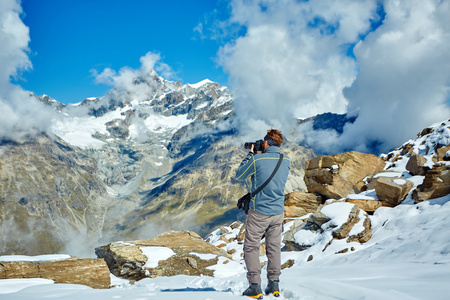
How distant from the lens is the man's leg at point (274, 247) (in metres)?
8.05

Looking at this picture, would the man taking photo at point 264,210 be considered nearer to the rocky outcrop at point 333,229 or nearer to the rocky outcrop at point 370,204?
→ the rocky outcrop at point 333,229

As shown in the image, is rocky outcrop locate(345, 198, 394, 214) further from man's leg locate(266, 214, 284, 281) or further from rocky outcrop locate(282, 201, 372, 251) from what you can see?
man's leg locate(266, 214, 284, 281)

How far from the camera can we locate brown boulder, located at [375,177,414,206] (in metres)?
21.1

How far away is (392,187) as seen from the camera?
69.6 ft

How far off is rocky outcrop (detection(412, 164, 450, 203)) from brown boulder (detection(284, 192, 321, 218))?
1048 cm

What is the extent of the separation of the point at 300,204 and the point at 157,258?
17.5 metres

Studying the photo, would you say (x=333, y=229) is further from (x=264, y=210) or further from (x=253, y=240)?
(x=264, y=210)

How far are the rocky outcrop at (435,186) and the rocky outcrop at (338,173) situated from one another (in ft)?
30.2

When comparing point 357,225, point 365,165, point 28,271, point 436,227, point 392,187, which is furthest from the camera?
point 365,165

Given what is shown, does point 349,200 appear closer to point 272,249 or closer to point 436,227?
point 436,227

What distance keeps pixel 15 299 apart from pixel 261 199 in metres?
6.84

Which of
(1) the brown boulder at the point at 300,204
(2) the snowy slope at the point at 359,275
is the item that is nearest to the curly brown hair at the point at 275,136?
(2) the snowy slope at the point at 359,275

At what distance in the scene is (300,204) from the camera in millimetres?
29453

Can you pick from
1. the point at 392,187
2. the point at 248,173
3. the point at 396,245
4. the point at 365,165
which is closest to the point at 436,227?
the point at 396,245
